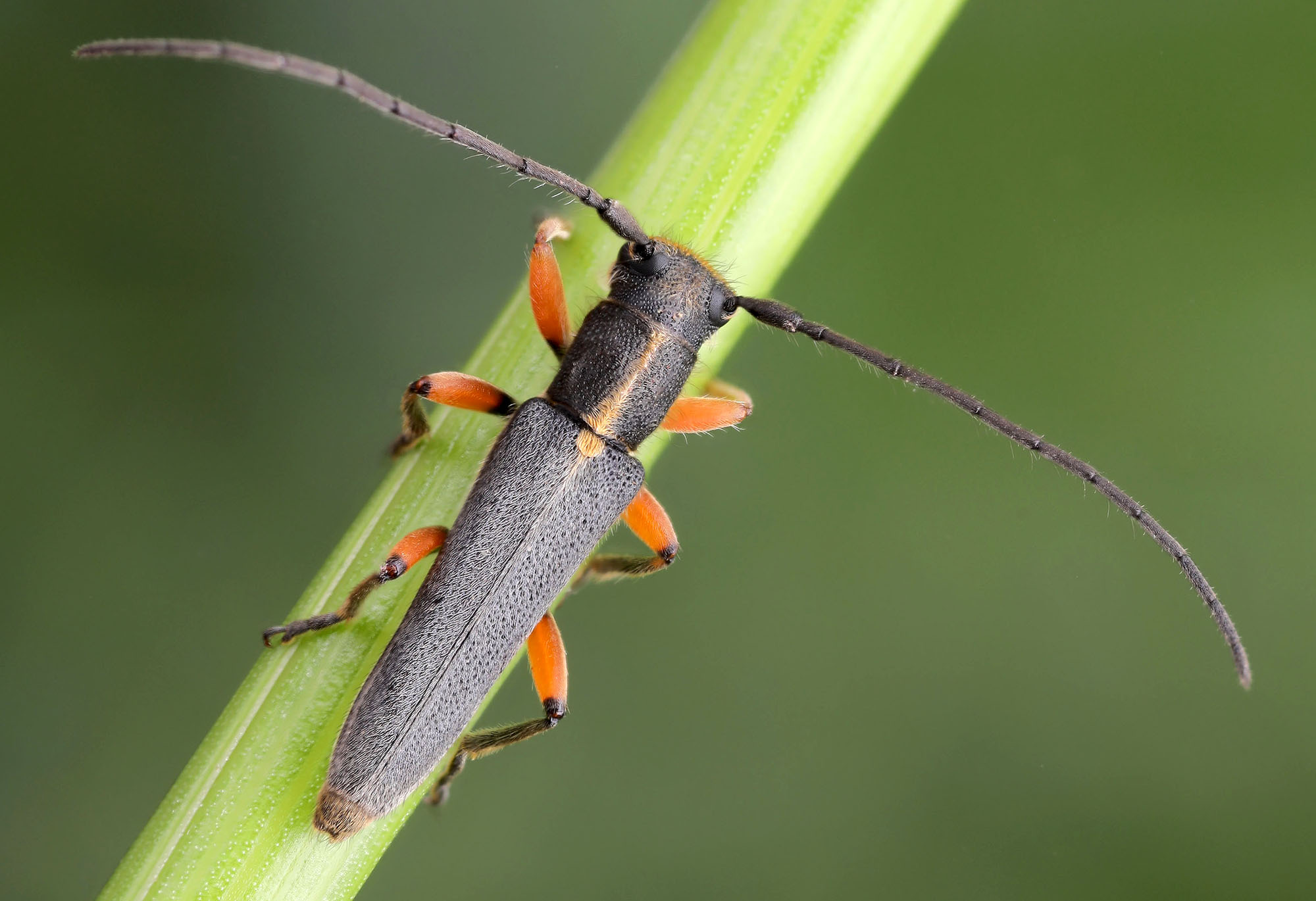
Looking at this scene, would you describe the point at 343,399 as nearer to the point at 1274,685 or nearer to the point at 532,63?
the point at 532,63

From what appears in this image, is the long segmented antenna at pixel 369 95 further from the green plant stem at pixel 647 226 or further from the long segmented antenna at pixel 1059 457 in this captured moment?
the long segmented antenna at pixel 1059 457

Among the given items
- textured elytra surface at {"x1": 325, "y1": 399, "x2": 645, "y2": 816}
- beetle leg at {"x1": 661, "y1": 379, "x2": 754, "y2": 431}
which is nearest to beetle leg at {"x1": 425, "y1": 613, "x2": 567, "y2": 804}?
textured elytra surface at {"x1": 325, "y1": 399, "x2": 645, "y2": 816}

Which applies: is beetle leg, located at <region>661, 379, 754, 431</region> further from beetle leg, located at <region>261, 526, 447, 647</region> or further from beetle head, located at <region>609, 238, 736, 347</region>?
beetle leg, located at <region>261, 526, 447, 647</region>

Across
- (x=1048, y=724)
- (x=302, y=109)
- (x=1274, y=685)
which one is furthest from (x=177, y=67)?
(x=1274, y=685)

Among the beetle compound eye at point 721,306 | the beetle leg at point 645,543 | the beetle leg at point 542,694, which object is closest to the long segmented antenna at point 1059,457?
the beetle compound eye at point 721,306

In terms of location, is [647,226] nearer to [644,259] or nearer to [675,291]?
[644,259]
